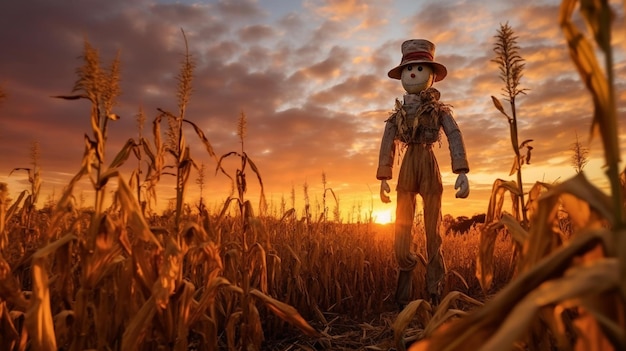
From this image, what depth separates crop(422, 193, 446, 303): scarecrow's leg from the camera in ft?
16.0

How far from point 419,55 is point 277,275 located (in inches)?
123

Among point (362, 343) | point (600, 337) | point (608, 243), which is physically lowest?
point (362, 343)

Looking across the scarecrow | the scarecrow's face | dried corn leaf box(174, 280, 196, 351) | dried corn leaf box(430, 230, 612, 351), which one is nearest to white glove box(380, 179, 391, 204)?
the scarecrow

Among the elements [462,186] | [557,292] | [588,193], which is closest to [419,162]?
[462,186]

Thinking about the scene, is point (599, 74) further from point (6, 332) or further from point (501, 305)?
point (6, 332)

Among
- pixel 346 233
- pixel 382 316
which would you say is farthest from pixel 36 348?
pixel 346 233

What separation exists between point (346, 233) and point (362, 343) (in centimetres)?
278

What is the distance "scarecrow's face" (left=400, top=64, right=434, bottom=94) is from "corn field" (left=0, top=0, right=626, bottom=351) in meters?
2.07

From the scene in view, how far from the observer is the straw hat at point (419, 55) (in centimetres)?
540

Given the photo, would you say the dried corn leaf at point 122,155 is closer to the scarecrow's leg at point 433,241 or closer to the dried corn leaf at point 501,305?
the dried corn leaf at point 501,305

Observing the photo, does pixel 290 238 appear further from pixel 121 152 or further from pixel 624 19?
pixel 624 19

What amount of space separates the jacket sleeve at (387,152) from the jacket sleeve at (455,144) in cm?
59

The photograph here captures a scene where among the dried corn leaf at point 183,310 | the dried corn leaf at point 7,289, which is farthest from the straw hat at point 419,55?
the dried corn leaf at point 7,289

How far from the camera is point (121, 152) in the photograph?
2.01 meters
